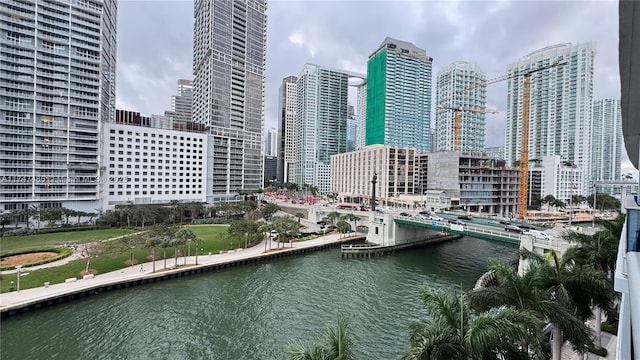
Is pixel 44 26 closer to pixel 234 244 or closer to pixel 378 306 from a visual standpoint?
pixel 234 244

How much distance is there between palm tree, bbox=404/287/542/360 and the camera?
23.2 feet

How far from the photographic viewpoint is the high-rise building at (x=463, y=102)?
118875mm

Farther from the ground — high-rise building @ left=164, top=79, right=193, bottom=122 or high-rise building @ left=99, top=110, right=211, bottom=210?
high-rise building @ left=164, top=79, right=193, bottom=122

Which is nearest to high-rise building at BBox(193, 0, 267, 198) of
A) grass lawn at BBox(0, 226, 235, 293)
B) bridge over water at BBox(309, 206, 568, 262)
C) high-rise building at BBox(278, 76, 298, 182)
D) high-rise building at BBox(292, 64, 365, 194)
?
bridge over water at BBox(309, 206, 568, 262)

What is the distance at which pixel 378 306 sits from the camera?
25266 mm

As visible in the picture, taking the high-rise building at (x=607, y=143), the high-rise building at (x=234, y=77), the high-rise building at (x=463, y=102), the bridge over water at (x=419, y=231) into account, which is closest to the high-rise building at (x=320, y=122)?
the high-rise building at (x=234, y=77)

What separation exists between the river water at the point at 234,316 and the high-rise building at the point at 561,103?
9797 cm

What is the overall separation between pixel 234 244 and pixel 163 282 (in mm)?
14548

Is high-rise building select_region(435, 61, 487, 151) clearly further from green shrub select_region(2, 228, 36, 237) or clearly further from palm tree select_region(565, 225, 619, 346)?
green shrub select_region(2, 228, 36, 237)

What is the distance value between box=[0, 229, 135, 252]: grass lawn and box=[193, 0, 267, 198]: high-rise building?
38983mm

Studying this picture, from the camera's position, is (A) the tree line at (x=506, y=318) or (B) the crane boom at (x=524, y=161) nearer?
(A) the tree line at (x=506, y=318)

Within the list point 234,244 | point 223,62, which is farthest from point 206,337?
point 223,62

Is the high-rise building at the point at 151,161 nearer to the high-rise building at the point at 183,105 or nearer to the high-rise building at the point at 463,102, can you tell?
the high-rise building at the point at 183,105

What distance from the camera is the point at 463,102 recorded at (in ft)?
396
